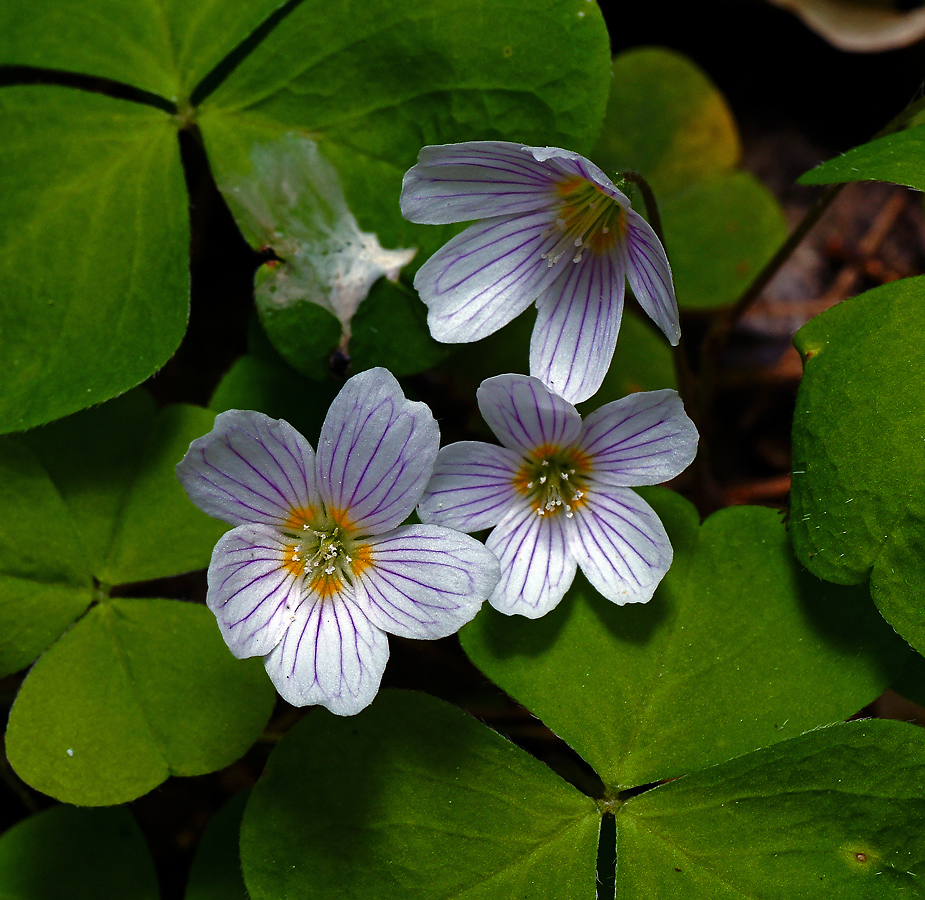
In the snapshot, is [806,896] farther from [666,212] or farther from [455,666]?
[666,212]

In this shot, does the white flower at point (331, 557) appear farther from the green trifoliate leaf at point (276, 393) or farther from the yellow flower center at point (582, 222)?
the yellow flower center at point (582, 222)

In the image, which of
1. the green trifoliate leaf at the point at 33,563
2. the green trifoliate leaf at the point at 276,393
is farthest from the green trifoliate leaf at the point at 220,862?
the green trifoliate leaf at the point at 276,393

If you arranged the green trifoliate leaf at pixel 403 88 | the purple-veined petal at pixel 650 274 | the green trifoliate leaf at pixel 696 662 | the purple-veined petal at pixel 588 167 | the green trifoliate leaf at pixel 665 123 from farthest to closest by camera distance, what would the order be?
the green trifoliate leaf at pixel 665 123, the green trifoliate leaf at pixel 403 88, the green trifoliate leaf at pixel 696 662, the purple-veined petal at pixel 650 274, the purple-veined petal at pixel 588 167

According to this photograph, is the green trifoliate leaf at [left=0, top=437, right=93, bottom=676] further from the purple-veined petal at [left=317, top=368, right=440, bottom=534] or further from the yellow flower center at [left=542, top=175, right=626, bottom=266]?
the yellow flower center at [left=542, top=175, right=626, bottom=266]

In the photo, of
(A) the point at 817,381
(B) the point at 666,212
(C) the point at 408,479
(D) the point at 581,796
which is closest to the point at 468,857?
(D) the point at 581,796

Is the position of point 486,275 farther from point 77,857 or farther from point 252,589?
point 77,857

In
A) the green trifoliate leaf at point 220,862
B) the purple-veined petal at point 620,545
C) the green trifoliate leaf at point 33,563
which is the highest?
the green trifoliate leaf at point 33,563
